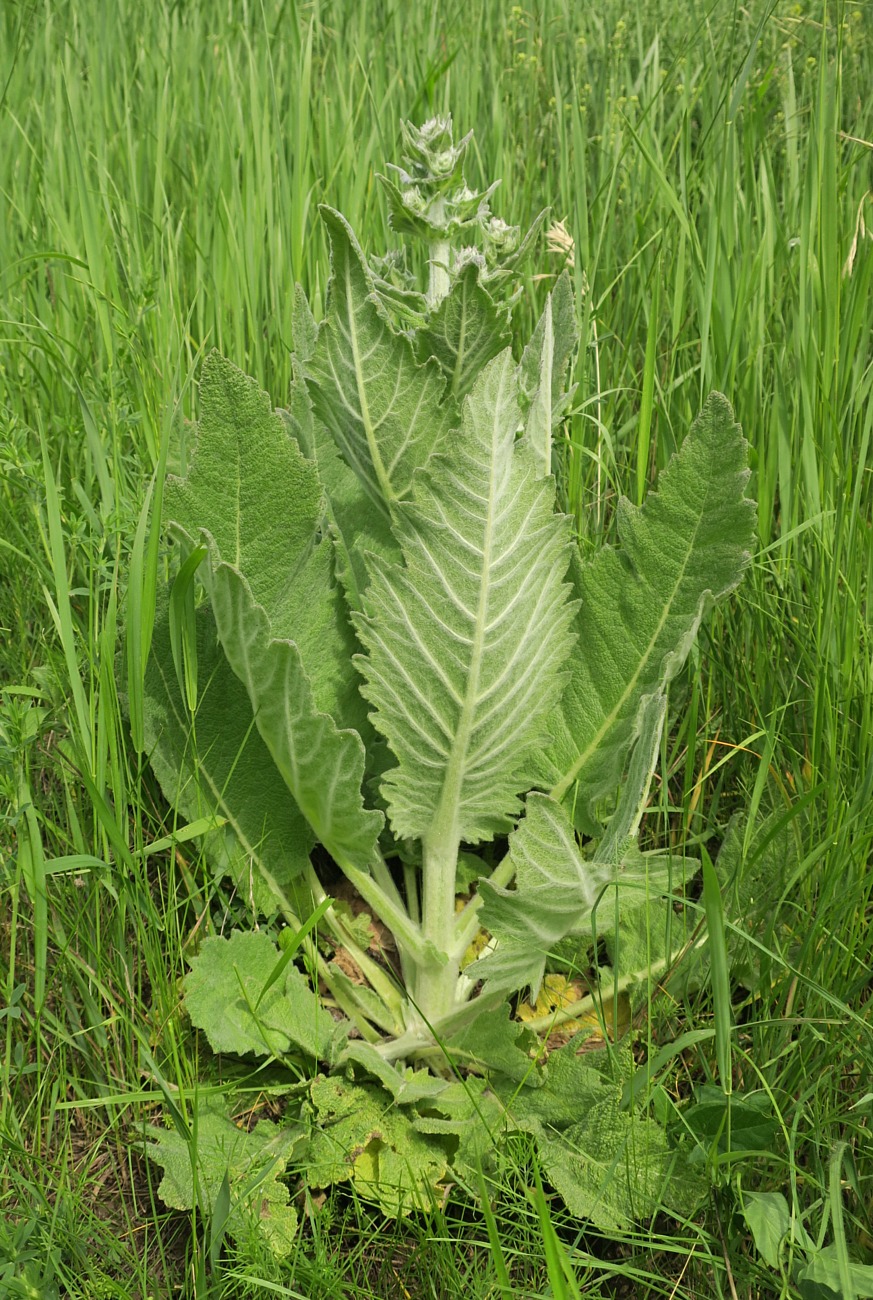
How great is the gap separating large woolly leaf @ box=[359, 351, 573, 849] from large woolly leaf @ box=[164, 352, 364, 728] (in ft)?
0.43

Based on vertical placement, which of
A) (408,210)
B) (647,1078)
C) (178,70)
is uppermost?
(178,70)

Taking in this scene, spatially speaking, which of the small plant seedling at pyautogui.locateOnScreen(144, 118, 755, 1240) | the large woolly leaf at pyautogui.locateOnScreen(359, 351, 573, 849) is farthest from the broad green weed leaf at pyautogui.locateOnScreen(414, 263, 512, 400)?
the large woolly leaf at pyautogui.locateOnScreen(359, 351, 573, 849)

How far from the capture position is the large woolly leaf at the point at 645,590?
4.67 feet

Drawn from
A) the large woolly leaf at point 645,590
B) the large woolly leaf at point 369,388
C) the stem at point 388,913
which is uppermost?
the large woolly leaf at point 369,388

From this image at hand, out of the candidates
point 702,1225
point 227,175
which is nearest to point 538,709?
point 702,1225

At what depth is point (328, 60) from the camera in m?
3.57

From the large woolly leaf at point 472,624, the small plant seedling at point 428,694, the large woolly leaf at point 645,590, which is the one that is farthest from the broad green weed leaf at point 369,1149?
the large woolly leaf at point 645,590

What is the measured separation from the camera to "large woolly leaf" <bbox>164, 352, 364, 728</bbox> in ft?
4.49

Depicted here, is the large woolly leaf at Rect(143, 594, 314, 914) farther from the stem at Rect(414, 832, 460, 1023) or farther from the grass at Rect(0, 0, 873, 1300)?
the stem at Rect(414, 832, 460, 1023)

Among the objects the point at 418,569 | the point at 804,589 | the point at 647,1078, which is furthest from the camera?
the point at 804,589

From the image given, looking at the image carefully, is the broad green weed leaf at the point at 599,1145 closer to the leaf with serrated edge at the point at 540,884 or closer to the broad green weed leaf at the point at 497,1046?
the broad green weed leaf at the point at 497,1046

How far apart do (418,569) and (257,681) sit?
9.4 inches

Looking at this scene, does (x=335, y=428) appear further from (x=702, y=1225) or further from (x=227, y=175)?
(x=227, y=175)

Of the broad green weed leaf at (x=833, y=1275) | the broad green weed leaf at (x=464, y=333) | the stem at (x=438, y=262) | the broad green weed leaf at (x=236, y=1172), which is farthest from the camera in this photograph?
the stem at (x=438, y=262)
